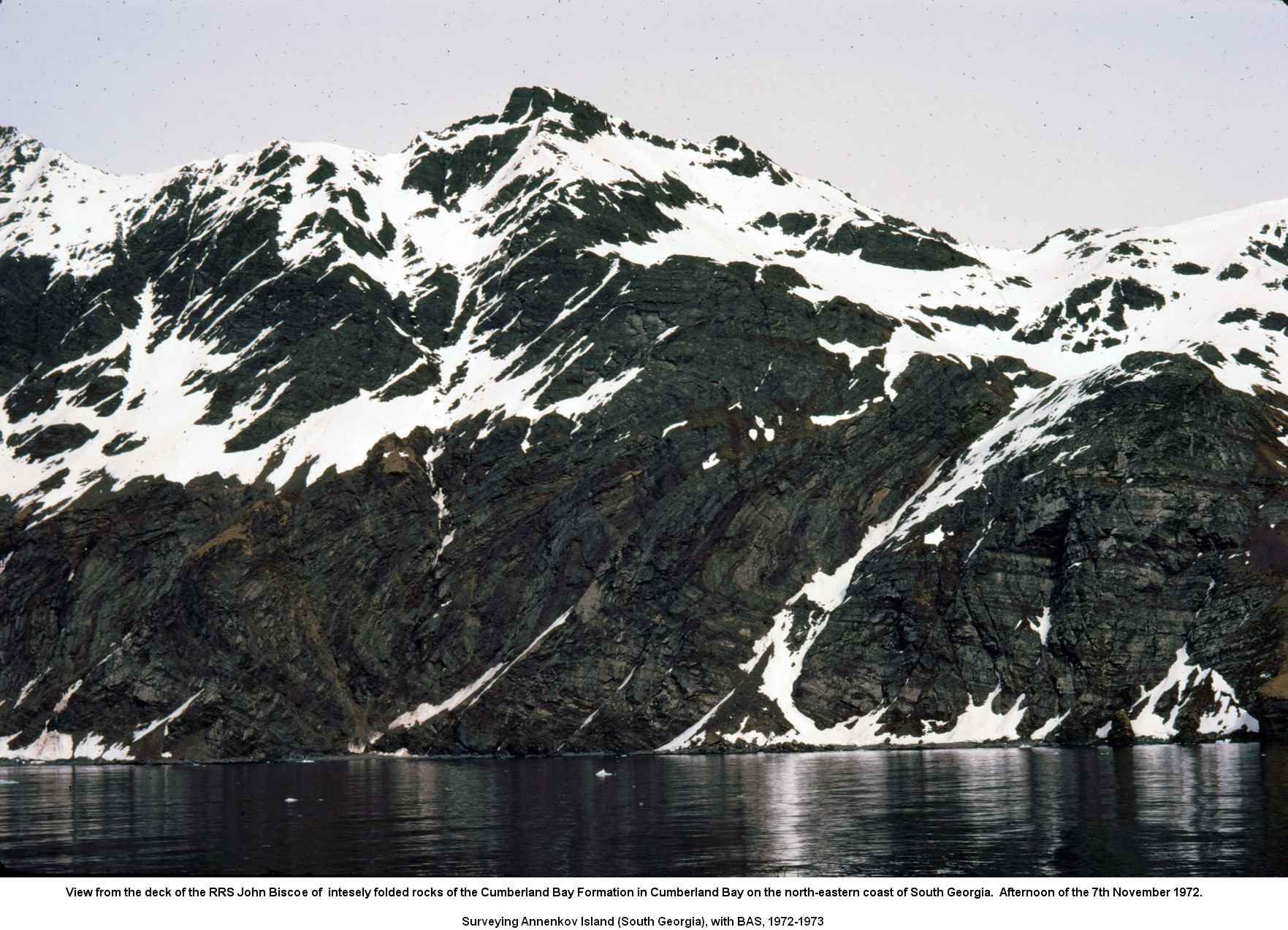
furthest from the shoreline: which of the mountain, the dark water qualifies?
the dark water

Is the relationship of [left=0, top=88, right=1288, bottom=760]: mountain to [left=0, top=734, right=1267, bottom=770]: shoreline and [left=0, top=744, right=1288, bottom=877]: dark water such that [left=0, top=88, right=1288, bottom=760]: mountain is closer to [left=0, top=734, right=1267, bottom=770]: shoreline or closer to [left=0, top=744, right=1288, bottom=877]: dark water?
[left=0, top=734, right=1267, bottom=770]: shoreline

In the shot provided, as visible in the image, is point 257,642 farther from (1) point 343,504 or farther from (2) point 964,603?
(2) point 964,603

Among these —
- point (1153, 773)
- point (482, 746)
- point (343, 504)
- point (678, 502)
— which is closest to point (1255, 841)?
point (1153, 773)

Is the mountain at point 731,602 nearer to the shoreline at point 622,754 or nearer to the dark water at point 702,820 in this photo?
the shoreline at point 622,754

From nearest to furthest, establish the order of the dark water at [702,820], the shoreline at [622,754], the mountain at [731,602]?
the dark water at [702,820] < the shoreline at [622,754] < the mountain at [731,602]

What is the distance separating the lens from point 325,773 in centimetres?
13150

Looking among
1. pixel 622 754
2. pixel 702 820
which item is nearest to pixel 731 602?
pixel 622 754

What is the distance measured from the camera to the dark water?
52.9m

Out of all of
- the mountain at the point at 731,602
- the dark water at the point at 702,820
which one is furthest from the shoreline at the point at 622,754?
the dark water at the point at 702,820

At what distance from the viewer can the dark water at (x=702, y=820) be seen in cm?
5288

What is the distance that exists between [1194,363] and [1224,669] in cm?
5006

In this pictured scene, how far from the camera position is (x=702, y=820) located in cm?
7206

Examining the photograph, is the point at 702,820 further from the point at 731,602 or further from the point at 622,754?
the point at 731,602

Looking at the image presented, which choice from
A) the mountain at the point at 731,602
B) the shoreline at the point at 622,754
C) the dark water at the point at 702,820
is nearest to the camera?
the dark water at the point at 702,820
